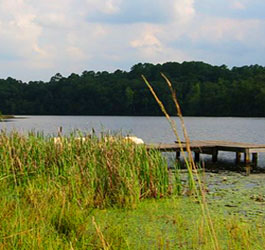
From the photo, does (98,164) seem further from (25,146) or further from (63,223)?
(63,223)

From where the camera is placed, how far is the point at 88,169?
24.8 ft

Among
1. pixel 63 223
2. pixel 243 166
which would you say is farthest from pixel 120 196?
pixel 243 166

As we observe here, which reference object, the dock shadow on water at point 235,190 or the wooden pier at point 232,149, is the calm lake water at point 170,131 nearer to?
the wooden pier at point 232,149

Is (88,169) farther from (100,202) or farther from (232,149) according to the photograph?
(232,149)

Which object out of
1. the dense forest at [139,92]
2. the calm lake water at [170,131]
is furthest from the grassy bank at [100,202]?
the dense forest at [139,92]

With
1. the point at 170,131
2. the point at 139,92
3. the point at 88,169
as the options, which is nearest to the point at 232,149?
the point at 88,169

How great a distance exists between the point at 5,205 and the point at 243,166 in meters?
10.3

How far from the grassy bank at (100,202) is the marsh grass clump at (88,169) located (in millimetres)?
16

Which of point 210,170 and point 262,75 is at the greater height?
point 262,75

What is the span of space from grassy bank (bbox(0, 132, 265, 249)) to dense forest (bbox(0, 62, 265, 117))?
2474 inches

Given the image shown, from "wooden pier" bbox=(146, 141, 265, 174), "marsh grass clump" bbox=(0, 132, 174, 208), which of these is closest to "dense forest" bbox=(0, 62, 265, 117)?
"wooden pier" bbox=(146, 141, 265, 174)

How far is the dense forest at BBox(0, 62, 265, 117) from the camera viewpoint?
73.8m

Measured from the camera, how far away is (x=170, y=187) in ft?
26.7

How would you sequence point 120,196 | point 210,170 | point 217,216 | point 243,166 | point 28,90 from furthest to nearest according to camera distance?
point 28,90, point 243,166, point 210,170, point 120,196, point 217,216
